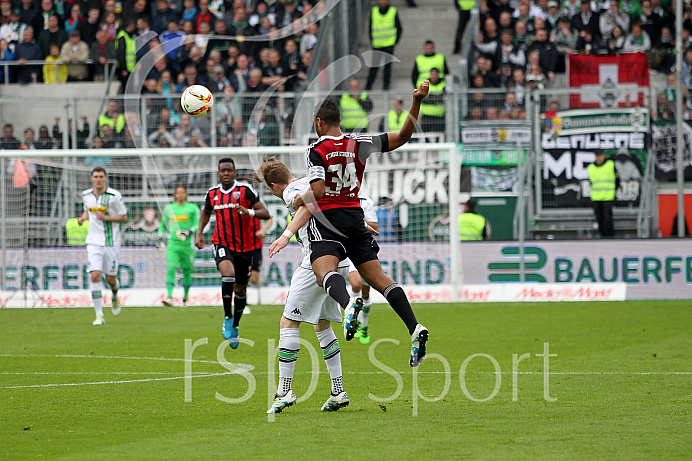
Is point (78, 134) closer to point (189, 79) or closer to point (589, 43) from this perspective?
point (189, 79)

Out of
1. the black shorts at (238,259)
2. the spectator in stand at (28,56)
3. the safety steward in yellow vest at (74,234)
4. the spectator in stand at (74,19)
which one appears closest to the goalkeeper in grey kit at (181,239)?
the safety steward in yellow vest at (74,234)

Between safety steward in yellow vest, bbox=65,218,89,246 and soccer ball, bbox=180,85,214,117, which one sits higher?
soccer ball, bbox=180,85,214,117

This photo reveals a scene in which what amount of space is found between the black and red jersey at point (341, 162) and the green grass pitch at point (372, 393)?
67.3 inches

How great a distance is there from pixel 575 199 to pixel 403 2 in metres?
7.94

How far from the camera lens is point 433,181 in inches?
858

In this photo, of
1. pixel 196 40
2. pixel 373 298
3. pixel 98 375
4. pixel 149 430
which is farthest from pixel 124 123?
pixel 149 430

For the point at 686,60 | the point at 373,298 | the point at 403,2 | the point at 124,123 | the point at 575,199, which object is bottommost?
the point at 373,298

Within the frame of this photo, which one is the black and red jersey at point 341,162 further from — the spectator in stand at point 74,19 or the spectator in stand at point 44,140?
the spectator in stand at point 74,19

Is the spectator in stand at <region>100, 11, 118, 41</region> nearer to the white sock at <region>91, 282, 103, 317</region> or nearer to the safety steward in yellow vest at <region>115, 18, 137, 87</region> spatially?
the safety steward in yellow vest at <region>115, 18, 137, 87</region>

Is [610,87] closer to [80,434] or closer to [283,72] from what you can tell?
[283,72]

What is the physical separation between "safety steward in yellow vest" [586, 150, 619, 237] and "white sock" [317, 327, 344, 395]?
1465 cm

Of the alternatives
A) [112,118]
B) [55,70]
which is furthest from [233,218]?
[55,70]

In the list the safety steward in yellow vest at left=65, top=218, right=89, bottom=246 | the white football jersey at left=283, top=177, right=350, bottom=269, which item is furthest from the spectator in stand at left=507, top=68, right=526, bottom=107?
the white football jersey at left=283, top=177, right=350, bottom=269

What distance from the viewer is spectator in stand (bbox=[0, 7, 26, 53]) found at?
85.1ft
